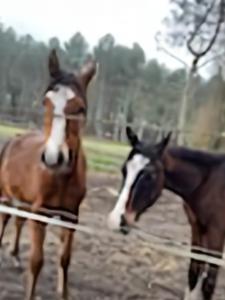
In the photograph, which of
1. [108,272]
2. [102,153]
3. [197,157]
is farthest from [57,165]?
[102,153]

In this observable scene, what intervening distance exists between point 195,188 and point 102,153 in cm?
915

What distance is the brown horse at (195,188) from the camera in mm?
4016

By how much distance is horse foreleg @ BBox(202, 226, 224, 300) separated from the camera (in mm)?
4215

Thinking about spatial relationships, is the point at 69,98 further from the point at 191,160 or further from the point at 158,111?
the point at 158,111

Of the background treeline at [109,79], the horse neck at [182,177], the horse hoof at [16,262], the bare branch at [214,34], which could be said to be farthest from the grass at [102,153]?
the horse neck at [182,177]

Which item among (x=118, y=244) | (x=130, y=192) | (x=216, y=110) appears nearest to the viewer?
(x=130, y=192)

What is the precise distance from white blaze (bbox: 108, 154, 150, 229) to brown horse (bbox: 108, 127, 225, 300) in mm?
24

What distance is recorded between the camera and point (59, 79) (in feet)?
13.7

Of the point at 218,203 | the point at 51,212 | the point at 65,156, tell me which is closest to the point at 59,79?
the point at 65,156

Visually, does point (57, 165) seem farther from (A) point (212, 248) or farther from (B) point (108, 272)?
(B) point (108, 272)

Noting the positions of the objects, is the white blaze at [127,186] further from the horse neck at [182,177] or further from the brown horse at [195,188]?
the horse neck at [182,177]

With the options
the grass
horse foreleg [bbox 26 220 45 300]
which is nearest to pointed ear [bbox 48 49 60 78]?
horse foreleg [bbox 26 220 45 300]

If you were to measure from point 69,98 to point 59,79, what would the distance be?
173 mm

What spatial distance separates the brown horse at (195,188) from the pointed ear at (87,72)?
0.49 m
